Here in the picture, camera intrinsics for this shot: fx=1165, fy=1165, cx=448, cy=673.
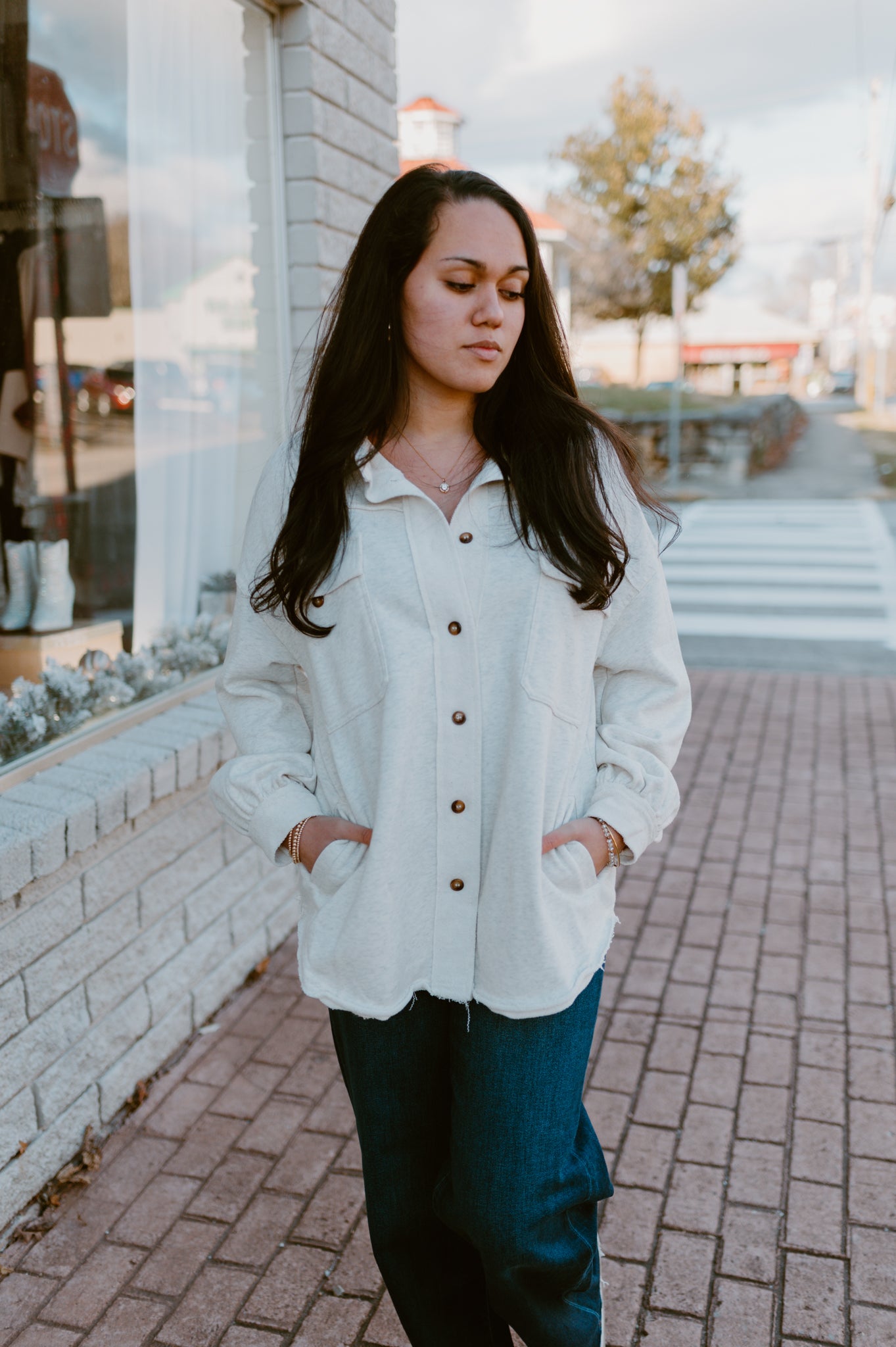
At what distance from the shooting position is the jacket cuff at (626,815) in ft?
5.72

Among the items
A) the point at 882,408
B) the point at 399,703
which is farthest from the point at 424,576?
the point at 882,408

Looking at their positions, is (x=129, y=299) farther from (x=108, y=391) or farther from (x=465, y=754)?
(x=465, y=754)

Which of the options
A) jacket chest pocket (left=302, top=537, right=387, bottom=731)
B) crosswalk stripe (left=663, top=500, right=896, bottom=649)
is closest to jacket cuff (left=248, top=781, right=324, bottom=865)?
jacket chest pocket (left=302, top=537, right=387, bottom=731)

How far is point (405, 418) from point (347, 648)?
0.39m

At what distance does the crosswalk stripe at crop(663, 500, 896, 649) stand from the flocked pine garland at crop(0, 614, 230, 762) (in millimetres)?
3938

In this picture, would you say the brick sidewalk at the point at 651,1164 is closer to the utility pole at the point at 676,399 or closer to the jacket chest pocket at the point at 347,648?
the jacket chest pocket at the point at 347,648

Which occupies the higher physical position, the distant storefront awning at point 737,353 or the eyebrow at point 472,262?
the distant storefront awning at point 737,353

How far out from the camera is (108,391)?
3.66m

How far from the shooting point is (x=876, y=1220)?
102 inches

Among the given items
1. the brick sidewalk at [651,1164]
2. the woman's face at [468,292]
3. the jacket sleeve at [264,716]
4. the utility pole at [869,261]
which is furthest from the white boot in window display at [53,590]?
the utility pole at [869,261]

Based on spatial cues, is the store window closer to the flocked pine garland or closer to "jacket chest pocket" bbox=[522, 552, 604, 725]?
the flocked pine garland

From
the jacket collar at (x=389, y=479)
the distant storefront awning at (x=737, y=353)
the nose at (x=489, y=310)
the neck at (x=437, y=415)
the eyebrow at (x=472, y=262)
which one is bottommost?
the jacket collar at (x=389, y=479)

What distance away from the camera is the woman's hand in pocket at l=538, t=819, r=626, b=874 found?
1689 millimetres

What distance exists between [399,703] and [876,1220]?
72.2 inches
